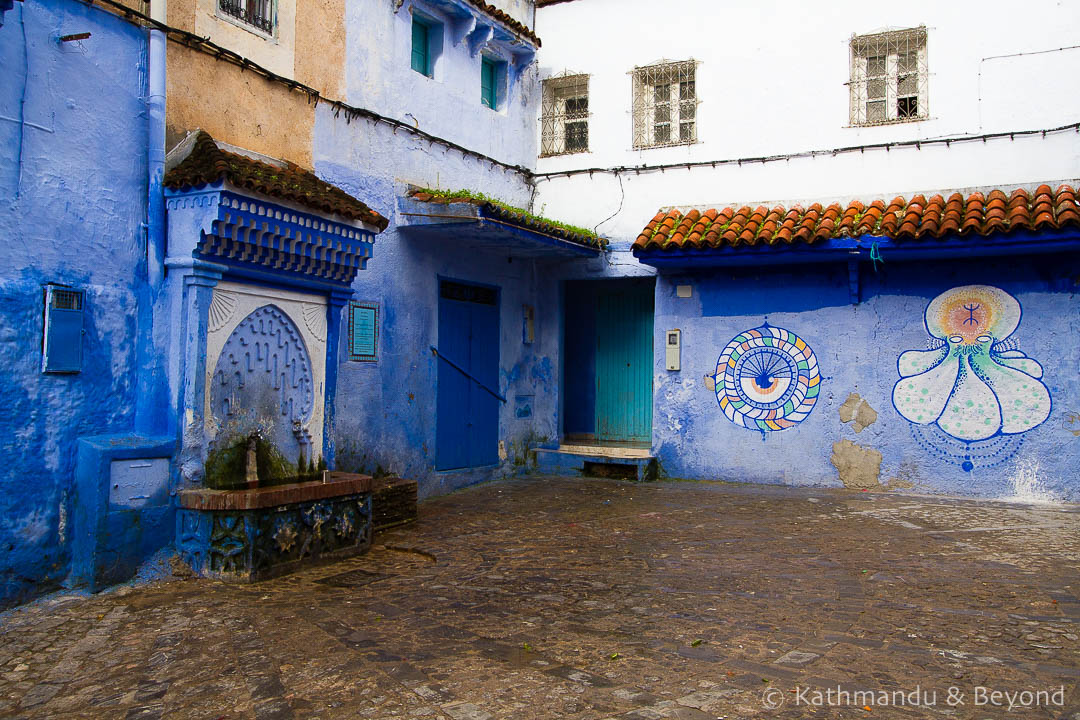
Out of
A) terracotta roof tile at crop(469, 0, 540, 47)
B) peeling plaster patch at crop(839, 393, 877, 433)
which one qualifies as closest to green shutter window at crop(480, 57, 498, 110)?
terracotta roof tile at crop(469, 0, 540, 47)

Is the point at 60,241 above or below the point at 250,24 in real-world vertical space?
below

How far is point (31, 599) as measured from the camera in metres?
5.83

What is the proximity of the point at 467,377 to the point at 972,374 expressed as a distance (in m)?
6.17

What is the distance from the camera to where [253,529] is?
6.39 m

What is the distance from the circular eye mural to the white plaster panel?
229 inches

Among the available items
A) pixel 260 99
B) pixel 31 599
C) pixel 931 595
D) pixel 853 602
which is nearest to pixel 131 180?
pixel 260 99

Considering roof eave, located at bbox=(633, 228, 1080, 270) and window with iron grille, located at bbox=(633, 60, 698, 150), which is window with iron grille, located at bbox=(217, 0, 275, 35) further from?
window with iron grille, located at bbox=(633, 60, 698, 150)

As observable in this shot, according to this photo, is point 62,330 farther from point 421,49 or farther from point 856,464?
point 856,464

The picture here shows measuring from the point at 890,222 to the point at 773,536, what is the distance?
4.25 meters

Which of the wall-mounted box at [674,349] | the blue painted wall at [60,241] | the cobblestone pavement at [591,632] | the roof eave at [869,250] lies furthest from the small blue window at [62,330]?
the wall-mounted box at [674,349]

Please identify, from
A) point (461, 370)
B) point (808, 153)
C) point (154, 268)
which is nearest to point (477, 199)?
point (461, 370)

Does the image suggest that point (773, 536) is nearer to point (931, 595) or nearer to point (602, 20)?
point (931, 595)

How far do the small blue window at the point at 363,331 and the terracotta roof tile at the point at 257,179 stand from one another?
5.41ft

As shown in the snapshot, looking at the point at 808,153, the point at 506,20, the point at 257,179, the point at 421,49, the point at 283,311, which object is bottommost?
the point at 283,311
